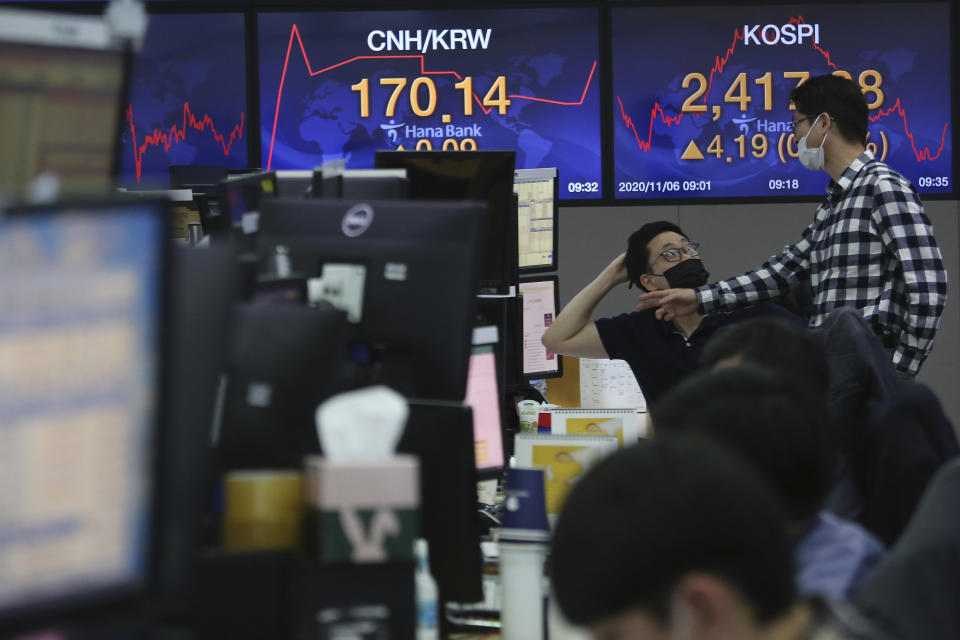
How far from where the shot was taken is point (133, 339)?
2.60 ft

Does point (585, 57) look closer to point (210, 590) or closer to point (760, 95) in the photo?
point (760, 95)

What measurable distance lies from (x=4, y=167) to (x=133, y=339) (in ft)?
1.02

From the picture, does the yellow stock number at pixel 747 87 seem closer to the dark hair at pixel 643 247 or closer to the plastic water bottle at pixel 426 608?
the dark hair at pixel 643 247

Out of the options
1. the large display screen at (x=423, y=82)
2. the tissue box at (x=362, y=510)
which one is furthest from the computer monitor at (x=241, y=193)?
the large display screen at (x=423, y=82)

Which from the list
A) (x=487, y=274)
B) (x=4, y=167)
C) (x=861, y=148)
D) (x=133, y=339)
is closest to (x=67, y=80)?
(x=4, y=167)

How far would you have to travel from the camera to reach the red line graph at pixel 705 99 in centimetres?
514

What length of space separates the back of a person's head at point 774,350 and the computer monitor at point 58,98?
1009 mm

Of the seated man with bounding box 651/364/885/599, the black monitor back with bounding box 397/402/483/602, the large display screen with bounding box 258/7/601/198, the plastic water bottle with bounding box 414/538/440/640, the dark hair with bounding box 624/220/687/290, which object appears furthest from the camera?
the large display screen with bounding box 258/7/601/198

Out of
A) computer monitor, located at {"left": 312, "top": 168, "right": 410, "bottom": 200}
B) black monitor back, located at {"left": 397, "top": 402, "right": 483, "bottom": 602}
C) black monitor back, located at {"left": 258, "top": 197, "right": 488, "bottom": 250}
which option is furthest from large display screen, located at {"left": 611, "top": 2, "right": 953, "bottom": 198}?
black monitor back, located at {"left": 397, "top": 402, "right": 483, "bottom": 602}

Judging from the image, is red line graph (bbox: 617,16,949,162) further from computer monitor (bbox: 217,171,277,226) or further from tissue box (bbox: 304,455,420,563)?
tissue box (bbox: 304,455,420,563)

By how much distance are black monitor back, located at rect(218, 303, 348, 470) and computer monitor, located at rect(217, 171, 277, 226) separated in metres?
0.67

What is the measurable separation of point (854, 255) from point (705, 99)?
7.70 feet

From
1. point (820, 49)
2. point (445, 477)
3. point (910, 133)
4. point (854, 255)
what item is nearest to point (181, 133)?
point (820, 49)

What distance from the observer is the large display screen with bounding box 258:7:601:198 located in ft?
16.8
